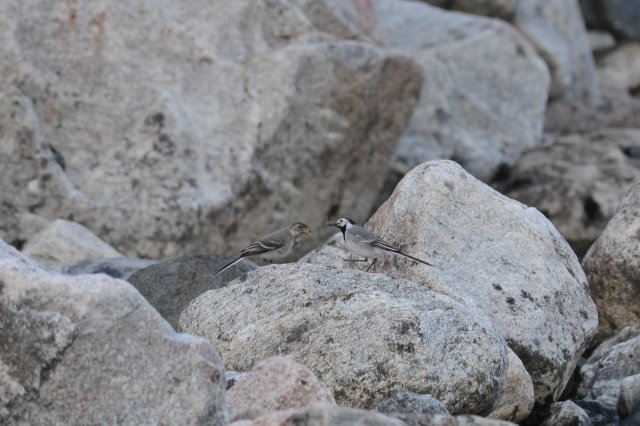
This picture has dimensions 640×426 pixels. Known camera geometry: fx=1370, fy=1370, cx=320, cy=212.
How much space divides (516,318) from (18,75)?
7944mm

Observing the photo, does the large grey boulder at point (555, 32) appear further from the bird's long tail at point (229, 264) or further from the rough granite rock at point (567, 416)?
the rough granite rock at point (567, 416)

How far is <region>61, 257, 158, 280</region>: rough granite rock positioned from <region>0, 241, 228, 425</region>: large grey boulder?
568cm

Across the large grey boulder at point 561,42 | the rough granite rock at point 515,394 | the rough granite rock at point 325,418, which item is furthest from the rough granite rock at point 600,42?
the rough granite rock at point 325,418

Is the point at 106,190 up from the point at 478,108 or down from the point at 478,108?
up

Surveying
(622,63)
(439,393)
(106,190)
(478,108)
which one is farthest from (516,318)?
(622,63)

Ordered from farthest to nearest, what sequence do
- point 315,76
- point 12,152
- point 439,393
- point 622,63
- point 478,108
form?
1. point 622,63
2. point 478,108
3. point 315,76
4. point 12,152
5. point 439,393

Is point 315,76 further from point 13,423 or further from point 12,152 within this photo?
point 13,423

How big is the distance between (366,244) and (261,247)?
2.04 metres

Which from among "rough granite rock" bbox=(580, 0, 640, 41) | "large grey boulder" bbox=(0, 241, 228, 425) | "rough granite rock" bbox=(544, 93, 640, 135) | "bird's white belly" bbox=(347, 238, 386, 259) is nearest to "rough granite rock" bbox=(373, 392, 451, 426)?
"large grey boulder" bbox=(0, 241, 228, 425)

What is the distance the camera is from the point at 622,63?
3425cm

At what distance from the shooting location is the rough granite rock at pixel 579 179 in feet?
66.7

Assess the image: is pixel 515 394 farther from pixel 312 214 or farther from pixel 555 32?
pixel 555 32

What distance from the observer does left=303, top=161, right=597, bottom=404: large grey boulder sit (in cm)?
1216

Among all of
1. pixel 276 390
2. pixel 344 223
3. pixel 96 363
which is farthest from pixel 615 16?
pixel 96 363
